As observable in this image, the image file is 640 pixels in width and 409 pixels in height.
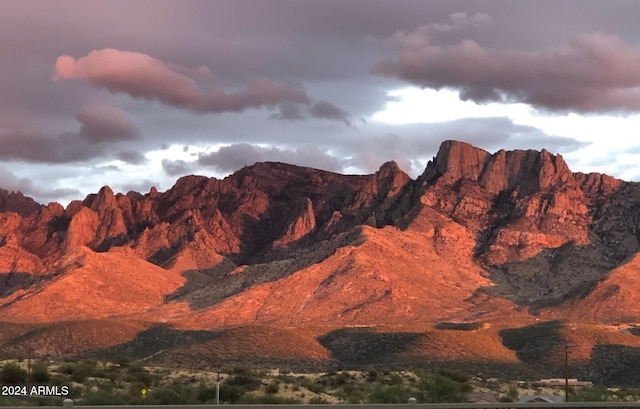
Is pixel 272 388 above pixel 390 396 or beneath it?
beneath

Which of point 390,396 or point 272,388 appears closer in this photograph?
point 390,396

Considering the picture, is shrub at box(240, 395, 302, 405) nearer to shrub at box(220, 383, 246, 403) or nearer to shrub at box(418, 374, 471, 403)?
shrub at box(220, 383, 246, 403)

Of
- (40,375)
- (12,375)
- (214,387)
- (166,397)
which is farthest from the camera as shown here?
(214,387)

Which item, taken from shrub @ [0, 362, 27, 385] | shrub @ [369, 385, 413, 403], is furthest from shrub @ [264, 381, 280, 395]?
shrub @ [0, 362, 27, 385]

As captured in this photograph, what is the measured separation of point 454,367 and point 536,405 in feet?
331

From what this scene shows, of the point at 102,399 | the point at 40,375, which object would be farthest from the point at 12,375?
the point at 102,399

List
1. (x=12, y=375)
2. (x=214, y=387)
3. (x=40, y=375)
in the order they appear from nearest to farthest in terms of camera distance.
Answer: (x=12, y=375) → (x=40, y=375) → (x=214, y=387)

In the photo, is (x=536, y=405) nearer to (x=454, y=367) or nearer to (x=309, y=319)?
(x=454, y=367)

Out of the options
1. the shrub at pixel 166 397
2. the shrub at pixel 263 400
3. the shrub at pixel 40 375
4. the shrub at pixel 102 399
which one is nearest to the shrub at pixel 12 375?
the shrub at pixel 40 375

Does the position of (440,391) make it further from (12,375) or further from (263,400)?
(12,375)

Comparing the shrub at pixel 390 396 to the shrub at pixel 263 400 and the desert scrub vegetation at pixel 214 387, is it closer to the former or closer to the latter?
the desert scrub vegetation at pixel 214 387

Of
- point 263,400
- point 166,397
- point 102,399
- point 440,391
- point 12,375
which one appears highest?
point 12,375

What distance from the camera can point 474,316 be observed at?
197 metres

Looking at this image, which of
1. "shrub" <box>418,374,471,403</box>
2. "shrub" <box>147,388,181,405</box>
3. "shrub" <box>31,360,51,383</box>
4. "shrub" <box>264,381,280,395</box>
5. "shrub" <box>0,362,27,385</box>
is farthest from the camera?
"shrub" <box>264,381,280,395</box>
